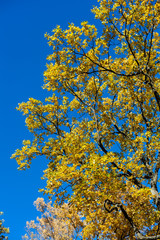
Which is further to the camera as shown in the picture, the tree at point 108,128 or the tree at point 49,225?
the tree at point 49,225

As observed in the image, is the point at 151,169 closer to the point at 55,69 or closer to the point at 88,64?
the point at 88,64

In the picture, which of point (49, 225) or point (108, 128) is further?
point (49, 225)

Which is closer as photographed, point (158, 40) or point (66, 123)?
point (158, 40)

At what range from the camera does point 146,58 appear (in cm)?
1116

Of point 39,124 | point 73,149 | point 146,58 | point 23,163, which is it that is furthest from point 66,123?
point 146,58

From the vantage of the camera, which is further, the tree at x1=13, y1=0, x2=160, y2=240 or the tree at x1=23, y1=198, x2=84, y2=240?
the tree at x1=23, y1=198, x2=84, y2=240

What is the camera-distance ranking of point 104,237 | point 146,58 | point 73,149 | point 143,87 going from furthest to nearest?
1. point 143,87
2. point 104,237
3. point 146,58
4. point 73,149

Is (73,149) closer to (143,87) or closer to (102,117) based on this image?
(102,117)

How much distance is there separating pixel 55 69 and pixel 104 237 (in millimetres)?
10885

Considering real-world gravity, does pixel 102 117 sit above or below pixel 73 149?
above

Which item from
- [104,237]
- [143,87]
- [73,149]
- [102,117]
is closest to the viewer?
[73,149]

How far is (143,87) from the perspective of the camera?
13.1m

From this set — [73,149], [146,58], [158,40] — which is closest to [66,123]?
[73,149]

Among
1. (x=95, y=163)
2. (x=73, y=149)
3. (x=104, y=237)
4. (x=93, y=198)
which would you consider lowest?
(x=104, y=237)
